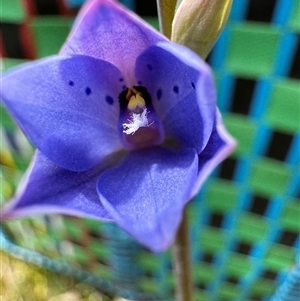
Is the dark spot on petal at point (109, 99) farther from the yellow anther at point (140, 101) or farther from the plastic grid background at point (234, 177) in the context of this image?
the plastic grid background at point (234, 177)

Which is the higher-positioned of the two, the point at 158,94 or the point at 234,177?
the point at 158,94

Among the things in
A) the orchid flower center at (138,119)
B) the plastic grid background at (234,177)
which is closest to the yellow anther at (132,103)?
the orchid flower center at (138,119)

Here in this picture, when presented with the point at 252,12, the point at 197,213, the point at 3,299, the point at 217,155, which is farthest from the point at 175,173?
the point at 3,299

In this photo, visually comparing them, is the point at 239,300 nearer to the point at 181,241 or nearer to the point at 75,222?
the point at 75,222

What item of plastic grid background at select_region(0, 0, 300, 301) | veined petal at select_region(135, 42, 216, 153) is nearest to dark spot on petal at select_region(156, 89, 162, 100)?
veined petal at select_region(135, 42, 216, 153)

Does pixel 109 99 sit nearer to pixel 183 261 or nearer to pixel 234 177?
pixel 183 261

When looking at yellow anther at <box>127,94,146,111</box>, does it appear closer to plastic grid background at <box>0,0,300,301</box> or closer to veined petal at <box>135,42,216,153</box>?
veined petal at <box>135,42,216,153</box>

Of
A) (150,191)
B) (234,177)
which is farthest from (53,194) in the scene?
(234,177)
